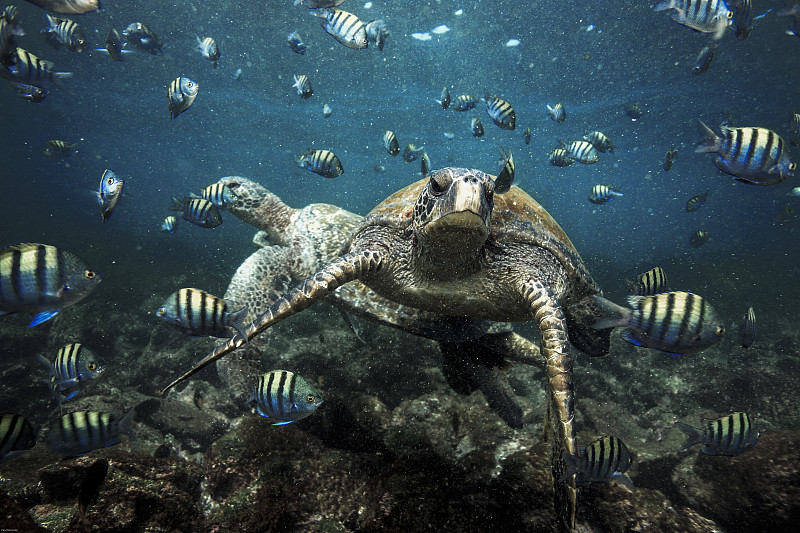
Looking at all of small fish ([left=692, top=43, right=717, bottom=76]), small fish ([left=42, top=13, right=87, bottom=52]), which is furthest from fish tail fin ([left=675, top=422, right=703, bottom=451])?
small fish ([left=42, top=13, right=87, bottom=52])

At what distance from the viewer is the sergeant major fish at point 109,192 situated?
351cm

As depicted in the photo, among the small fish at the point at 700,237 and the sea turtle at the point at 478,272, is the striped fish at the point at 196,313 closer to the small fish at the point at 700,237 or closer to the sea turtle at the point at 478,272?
the sea turtle at the point at 478,272

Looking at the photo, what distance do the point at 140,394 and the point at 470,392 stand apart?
5.58 meters

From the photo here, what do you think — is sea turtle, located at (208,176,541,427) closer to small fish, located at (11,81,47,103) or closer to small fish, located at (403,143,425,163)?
small fish, located at (11,81,47,103)

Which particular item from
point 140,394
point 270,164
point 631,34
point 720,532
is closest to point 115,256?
Answer: point 140,394

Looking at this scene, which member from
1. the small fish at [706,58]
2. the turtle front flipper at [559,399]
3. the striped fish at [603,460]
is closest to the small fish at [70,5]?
the turtle front flipper at [559,399]

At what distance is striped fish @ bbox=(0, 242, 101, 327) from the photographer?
209cm

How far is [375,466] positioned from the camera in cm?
285

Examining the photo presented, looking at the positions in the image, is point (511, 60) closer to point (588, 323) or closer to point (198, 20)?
point (198, 20)

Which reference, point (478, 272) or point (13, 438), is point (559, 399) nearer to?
point (478, 272)

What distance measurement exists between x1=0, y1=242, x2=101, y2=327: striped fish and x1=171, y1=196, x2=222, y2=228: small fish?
9.02 feet

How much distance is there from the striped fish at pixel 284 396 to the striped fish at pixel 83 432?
0.94 meters

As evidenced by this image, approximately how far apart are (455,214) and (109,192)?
11.9ft

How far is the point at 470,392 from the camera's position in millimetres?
3941
